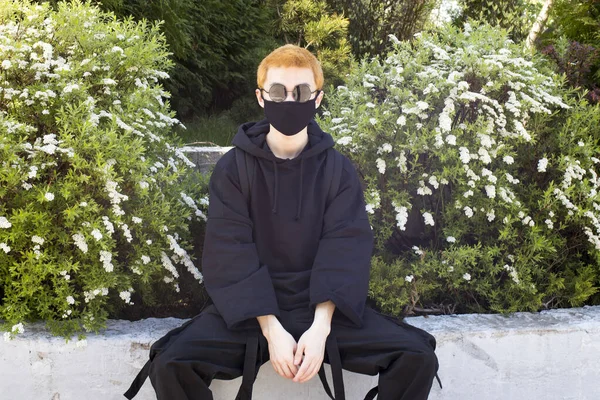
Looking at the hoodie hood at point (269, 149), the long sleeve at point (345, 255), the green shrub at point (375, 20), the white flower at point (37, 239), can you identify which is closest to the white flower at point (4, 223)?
the white flower at point (37, 239)

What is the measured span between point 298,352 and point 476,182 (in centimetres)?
138

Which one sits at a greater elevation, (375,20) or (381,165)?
(375,20)

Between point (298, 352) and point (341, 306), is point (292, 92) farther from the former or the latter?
point (298, 352)

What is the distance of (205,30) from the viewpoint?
734 cm

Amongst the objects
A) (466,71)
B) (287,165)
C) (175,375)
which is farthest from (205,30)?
(175,375)

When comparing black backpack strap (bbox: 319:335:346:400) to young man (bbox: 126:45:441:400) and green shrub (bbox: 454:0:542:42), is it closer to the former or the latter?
young man (bbox: 126:45:441:400)

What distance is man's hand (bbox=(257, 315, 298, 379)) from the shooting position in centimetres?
222

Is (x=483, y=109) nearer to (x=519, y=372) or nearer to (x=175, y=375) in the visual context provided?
(x=519, y=372)

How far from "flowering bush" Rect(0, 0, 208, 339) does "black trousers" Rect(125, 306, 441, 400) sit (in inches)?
21.4

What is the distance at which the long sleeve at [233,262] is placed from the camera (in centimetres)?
230

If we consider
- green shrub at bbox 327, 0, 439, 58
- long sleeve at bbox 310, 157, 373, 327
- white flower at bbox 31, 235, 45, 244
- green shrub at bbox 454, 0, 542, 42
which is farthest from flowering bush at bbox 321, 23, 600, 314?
green shrub at bbox 327, 0, 439, 58

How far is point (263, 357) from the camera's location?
2359 millimetres

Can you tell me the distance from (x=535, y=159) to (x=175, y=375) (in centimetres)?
218

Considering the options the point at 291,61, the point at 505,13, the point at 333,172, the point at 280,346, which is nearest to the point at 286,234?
the point at 333,172
